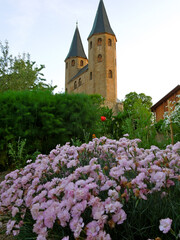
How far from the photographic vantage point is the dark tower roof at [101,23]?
3612cm

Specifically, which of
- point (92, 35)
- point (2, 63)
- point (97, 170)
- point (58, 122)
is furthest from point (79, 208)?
point (92, 35)

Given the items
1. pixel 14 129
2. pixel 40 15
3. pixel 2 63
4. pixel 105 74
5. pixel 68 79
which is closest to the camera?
pixel 14 129

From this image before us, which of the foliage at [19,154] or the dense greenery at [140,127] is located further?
the dense greenery at [140,127]

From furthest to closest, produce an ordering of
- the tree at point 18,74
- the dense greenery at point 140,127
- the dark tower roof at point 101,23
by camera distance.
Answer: the dark tower roof at point 101,23 → the tree at point 18,74 → the dense greenery at point 140,127

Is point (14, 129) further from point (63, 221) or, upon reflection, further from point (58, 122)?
point (63, 221)

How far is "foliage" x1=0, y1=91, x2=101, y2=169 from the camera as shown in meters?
4.52

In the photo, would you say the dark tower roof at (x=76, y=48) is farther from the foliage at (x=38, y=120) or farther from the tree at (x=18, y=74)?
the foliage at (x=38, y=120)

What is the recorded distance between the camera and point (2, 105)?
4566mm

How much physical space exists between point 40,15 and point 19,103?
4.82m

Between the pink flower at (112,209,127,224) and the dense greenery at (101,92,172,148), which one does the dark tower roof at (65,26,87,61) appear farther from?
the pink flower at (112,209,127,224)

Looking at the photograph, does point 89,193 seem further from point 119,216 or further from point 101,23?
point 101,23

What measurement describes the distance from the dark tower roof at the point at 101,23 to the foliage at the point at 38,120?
1346 inches

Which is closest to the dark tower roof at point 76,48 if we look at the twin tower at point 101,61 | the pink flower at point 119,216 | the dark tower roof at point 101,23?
the twin tower at point 101,61

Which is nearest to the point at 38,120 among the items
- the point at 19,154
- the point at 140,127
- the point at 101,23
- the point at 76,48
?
the point at 19,154
